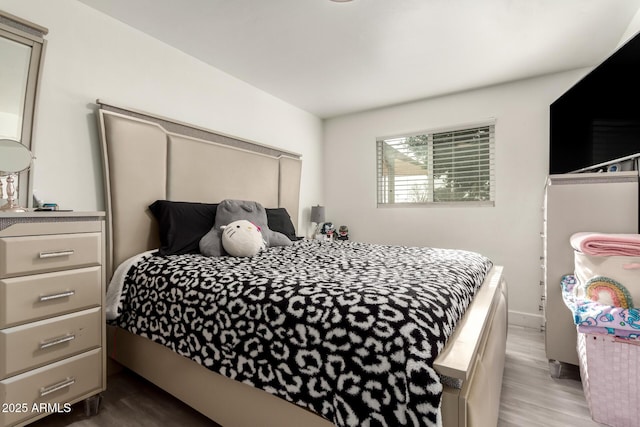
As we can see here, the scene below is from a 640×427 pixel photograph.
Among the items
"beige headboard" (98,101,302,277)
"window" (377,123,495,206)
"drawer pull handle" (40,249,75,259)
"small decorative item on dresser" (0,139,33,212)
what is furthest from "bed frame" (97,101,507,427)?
"window" (377,123,495,206)

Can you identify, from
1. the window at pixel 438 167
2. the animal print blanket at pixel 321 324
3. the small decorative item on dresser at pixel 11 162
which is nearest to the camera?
the animal print blanket at pixel 321 324

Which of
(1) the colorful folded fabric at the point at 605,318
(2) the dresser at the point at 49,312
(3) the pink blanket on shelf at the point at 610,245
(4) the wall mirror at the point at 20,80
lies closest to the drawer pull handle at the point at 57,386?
(2) the dresser at the point at 49,312

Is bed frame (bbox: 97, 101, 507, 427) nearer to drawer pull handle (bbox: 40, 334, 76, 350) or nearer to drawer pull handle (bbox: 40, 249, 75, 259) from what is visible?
drawer pull handle (bbox: 40, 334, 76, 350)

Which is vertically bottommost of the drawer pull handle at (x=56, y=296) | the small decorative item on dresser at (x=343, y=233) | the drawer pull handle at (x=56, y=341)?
the drawer pull handle at (x=56, y=341)

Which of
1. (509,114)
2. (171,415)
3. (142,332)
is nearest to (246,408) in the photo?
(171,415)

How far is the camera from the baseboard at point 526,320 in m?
2.90

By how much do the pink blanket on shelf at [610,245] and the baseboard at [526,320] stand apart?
171cm

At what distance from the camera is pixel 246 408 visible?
121 centimetres

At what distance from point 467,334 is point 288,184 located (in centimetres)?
272

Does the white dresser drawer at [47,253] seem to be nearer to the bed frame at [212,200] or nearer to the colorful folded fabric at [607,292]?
the bed frame at [212,200]

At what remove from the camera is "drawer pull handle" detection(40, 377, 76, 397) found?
4.43 ft

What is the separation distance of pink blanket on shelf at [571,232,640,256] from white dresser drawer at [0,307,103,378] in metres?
2.54

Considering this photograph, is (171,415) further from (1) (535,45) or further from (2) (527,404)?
(1) (535,45)

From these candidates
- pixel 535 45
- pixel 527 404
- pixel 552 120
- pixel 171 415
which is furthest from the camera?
pixel 552 120
